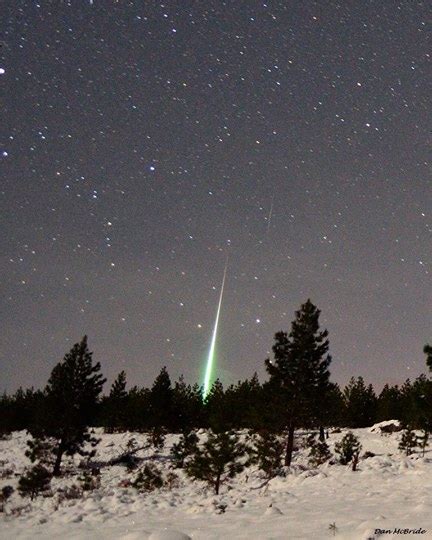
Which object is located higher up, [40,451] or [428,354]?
[428,354]

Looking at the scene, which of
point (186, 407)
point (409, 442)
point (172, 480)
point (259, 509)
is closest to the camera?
point (259, 509)

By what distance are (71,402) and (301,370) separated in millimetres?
16778

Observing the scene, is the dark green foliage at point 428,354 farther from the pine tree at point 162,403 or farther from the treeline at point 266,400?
the pine tree at point 162,403

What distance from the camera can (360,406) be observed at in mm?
60031

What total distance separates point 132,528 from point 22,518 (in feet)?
21.1

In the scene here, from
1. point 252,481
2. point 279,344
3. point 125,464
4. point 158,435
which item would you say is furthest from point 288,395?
point 158,435

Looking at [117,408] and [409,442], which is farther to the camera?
[117,408]

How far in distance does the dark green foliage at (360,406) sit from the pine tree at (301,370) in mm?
36133

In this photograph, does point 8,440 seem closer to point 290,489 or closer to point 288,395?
point 288,395

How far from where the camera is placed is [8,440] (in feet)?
164

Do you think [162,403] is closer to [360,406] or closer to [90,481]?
[90,481]

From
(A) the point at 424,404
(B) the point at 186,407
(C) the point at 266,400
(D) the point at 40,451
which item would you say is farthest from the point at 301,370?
(B) the point at 186,407

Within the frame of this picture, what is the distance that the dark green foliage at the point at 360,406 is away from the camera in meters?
58.8

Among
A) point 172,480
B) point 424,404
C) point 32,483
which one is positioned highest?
point 424,404
